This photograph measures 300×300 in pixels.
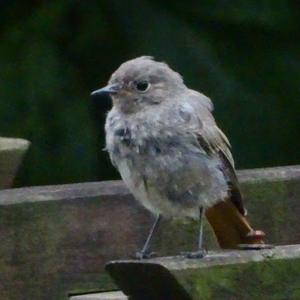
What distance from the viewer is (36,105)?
20.5ft

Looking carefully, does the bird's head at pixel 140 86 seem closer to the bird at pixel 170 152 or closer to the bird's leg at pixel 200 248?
the bird at pixel 170 152

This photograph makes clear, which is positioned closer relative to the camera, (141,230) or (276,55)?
(141,230)

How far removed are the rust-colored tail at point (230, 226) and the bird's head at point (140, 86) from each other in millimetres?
334

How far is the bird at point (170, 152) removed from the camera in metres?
4.24

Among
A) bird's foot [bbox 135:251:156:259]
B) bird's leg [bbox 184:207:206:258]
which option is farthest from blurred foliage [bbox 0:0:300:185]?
bird's foot [bbox 135:251:156:259]

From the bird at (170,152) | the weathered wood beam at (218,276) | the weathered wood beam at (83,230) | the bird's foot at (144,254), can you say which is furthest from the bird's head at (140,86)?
Result: the weathered wood beam at (218,276)

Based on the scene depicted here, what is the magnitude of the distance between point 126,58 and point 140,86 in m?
1.98

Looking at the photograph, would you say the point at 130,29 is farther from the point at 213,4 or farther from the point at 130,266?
the point at 130,266

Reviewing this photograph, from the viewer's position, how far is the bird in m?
4.24

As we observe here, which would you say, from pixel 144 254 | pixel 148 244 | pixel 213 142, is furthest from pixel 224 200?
pixel 144 254

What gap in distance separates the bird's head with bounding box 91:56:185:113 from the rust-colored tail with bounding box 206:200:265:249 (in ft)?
1.10

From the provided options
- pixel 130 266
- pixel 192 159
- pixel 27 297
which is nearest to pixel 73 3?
pixel 192 159

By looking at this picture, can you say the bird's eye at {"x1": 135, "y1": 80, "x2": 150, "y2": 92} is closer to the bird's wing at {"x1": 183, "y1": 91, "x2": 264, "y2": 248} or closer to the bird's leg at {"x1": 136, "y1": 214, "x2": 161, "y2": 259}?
the bird's wing at {"x1": 183, "y1": 91, "x2": 264, "y2": 248}

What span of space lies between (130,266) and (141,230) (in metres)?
0.78
